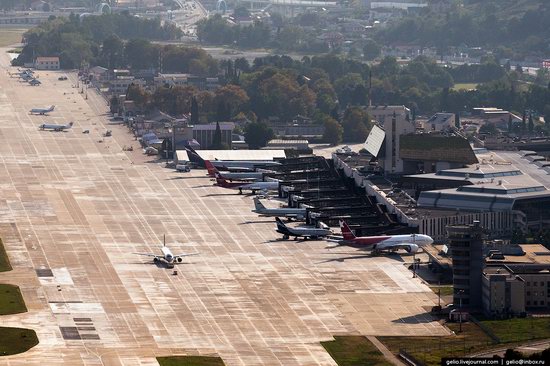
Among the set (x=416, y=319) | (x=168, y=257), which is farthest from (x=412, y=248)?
(x=416, y=319)

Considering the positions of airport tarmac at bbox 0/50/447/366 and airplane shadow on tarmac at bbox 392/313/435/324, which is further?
airplane shadow on tarmac at bbox 392/313/435/324

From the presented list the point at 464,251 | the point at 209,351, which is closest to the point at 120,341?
the point at 209,351

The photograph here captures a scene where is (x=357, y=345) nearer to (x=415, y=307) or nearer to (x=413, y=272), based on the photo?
(x=415, y=307)

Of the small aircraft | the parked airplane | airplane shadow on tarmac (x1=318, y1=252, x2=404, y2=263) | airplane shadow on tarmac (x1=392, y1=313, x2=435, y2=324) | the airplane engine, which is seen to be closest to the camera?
airplane shadow on tarmac (x1=392, y1=313, x2=435, y2=324)

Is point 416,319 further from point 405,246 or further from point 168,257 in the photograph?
point 168,257

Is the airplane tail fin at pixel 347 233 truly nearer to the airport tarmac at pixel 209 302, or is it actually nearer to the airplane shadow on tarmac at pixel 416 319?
the airport tarmac at pixel 209 302

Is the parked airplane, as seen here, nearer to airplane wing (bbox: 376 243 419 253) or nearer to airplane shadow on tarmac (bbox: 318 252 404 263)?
airplane wing (bbox: 376 243 419 253)

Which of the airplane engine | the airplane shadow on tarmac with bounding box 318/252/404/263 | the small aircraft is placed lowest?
the airplane shadow on tarmac with bounding box 318/252/404/263

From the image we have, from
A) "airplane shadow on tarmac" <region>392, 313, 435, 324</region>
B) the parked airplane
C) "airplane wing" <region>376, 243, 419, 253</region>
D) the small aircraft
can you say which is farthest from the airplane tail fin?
"airplane shadow on tarmac" <region>392, 313, 435, 324</region>

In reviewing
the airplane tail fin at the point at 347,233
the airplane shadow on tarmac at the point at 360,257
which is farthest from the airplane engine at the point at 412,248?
the airplane tail fin at the point at 347,233

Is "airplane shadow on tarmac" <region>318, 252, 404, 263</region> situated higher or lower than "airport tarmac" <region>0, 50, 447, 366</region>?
lower
